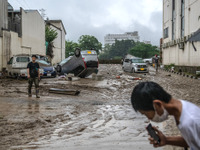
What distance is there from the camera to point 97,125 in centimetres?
747

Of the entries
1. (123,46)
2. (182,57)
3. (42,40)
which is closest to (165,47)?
(182,57)

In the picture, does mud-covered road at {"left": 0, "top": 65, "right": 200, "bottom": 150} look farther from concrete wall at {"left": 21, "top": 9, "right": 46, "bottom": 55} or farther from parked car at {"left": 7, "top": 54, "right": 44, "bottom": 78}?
concrete wall at {"left": 21, "top": 9, "right": 46, "bottom": 55}

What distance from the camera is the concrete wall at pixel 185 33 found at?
2882 centimetres

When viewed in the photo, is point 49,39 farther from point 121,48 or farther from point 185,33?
point 121,48

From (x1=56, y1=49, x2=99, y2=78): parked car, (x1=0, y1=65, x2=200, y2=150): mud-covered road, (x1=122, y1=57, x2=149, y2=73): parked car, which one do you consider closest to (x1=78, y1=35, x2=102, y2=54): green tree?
(x1=122, y1=57, x2=149, y2=73): parked car

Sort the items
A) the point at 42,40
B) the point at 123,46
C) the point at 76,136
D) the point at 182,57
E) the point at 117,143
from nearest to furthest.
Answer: the point at 117,143 → the point at 76,136 → the point at 182,57 → the point at 42,40 → the point at 123,46

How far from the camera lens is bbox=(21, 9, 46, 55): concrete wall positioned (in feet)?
112

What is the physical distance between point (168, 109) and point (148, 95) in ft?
0.58

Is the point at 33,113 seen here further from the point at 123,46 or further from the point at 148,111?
the point at 123,46

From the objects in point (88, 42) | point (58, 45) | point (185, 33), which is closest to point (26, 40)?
point (185, 33)

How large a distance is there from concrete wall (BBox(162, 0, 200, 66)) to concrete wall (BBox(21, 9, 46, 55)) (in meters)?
18.4

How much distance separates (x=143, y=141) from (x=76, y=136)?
1.46 m

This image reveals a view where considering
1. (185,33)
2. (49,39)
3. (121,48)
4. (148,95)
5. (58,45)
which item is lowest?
(148,95)

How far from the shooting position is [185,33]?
33.1 m
